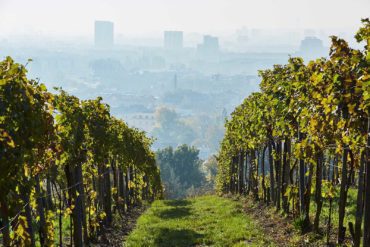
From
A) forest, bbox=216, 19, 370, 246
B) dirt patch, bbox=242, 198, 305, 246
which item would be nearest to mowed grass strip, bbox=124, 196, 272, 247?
dirt patch, bbox=242, 198, 305, 246

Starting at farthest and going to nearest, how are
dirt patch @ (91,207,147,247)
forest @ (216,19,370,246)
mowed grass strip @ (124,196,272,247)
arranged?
dirt patch @ (91,207,147,247) → mowed grass strip @ (124,196,272,247) → forest @ (216,19,370,246)

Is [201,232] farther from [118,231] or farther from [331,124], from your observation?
[331,124]

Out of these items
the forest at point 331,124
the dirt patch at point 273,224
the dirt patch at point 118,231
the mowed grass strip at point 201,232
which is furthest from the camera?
the dirt patch at point 118,231

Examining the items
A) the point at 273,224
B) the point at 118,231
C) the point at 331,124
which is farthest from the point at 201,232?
the point at 331,124

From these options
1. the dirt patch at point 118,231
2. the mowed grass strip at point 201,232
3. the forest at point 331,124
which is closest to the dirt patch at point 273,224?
the mowed grass strip at point 201,232

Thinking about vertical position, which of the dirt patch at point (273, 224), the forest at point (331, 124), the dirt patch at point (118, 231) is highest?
the forest at point (331, 124)

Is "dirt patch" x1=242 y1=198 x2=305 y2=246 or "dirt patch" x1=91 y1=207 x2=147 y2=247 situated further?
"dirt patch" x1=91 y1=207 x2=147 y2=247

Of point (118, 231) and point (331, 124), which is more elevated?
point (331, 124)

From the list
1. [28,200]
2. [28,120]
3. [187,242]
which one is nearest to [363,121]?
[28,120]

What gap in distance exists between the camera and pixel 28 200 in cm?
995

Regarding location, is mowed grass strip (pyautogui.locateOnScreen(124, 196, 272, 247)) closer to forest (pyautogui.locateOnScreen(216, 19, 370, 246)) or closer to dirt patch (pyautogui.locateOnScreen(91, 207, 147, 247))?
dirt patch (pyautogui.locateOnScreen(91, 207, 147, 247))

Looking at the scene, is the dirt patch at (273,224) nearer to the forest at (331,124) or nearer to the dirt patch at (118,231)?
the forest at (331,124)

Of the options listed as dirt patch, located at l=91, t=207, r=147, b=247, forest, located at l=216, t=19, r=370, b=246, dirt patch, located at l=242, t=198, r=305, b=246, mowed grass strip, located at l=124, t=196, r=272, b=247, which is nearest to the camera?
forest, located at l=216, t=19, r=370, b=246

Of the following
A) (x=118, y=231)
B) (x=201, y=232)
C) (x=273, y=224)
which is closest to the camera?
(x=273, y=224)
